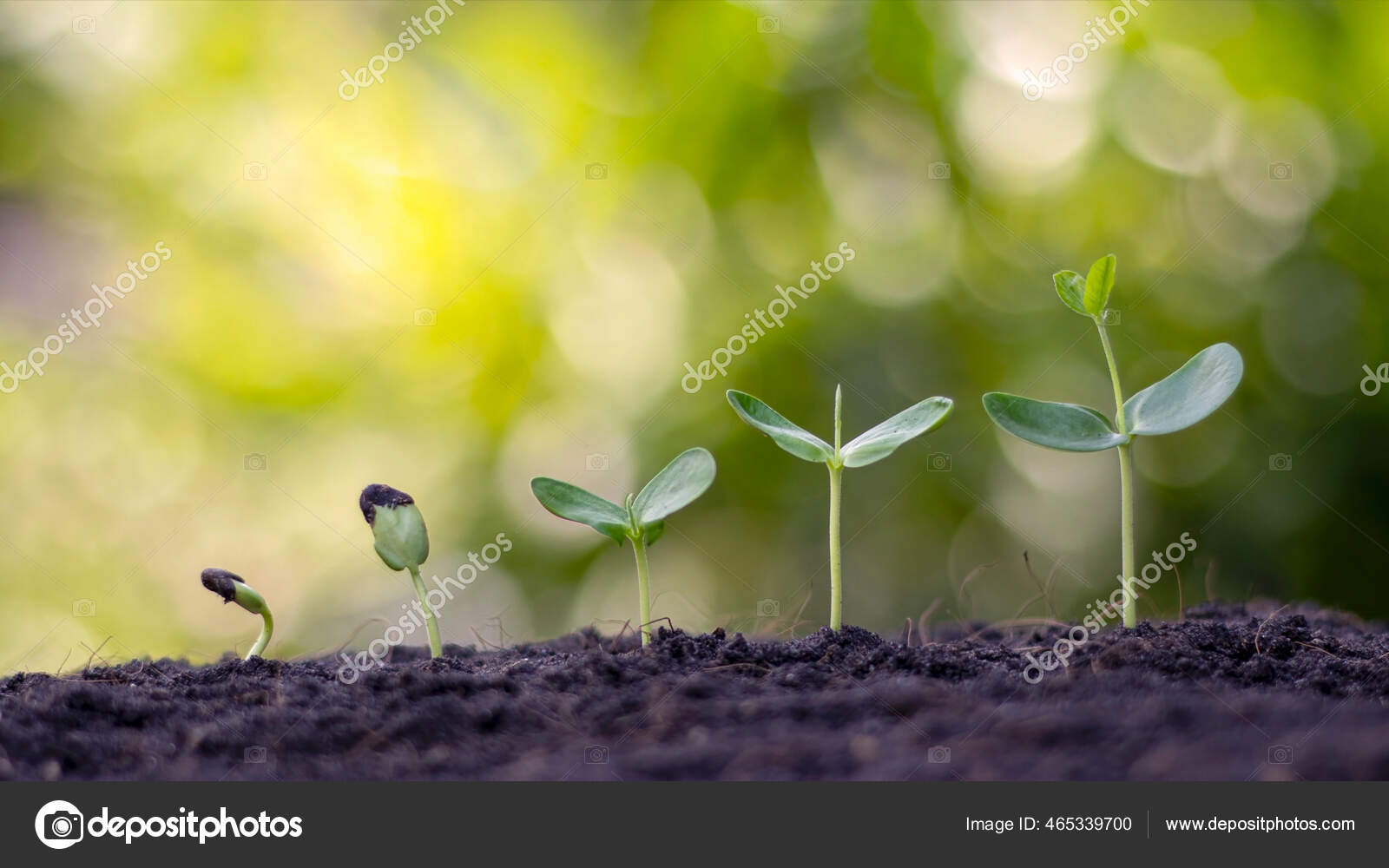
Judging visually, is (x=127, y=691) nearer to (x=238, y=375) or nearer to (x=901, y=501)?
(x=238, y=375)

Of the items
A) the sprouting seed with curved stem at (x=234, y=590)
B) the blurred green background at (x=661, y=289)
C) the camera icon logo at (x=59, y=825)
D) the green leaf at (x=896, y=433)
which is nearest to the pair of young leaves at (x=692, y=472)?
the green leaf at (x=896, y=433)

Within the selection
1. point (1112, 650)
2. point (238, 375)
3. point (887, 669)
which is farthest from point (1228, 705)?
point (238, 375)

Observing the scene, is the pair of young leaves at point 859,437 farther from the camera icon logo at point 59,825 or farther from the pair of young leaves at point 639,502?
the camera icon logo at point 59,825

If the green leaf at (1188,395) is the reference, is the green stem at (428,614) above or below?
below

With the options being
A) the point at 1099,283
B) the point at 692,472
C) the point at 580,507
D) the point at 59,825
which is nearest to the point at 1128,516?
the point at 1099,283

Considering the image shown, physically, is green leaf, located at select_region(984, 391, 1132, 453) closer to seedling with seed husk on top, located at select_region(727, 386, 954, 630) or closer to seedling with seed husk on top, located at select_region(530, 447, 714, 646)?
→ seedling with seed husk on top, located at select_region(727, 386, 954, 630)

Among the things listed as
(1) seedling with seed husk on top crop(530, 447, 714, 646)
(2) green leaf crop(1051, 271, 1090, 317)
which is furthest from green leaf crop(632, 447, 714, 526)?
(2) green leaf crop(1051, 271, 1090, 317)
